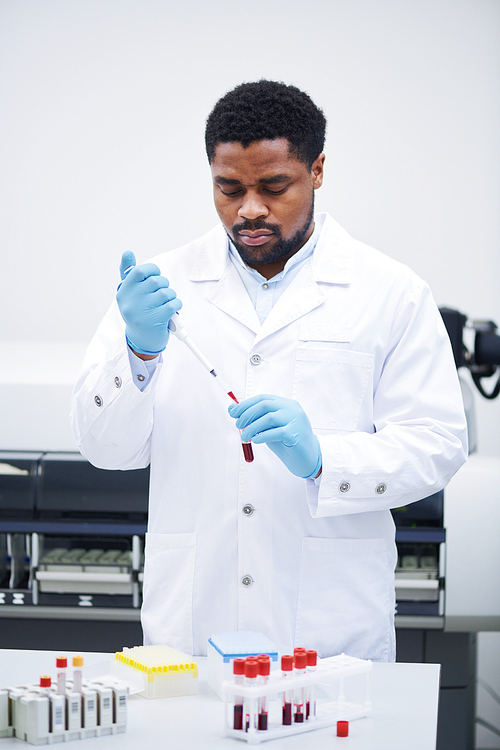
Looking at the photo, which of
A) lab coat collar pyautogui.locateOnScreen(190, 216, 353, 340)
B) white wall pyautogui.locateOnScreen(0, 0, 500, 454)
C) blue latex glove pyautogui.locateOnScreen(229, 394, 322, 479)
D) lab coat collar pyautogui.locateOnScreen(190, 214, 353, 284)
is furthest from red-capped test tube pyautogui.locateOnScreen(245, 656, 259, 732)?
white wall pyautogui.locateOnScreen(0, 0, 500, 454)

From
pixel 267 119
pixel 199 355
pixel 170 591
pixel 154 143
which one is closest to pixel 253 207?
pixel 267 119

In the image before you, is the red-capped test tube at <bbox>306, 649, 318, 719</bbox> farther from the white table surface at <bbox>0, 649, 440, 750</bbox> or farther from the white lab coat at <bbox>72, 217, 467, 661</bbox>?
the white lab coat at <bbox>72, 217, 467, 661</bbox>

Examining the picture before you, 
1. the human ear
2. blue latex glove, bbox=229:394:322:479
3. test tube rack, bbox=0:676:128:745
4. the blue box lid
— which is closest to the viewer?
test tube rack, bbox=0:676:128:745

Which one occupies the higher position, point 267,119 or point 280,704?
point 267,119

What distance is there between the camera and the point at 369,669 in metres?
0.98

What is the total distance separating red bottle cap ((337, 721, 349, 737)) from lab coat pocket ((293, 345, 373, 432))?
20.1 inches

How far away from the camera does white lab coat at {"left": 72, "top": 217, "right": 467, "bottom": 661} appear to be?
4.17ft

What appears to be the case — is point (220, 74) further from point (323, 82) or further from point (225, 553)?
point (225, 553)

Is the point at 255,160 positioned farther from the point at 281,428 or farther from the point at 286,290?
the point at 281,428

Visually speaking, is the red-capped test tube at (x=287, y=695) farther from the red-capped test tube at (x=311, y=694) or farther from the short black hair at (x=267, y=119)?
the short black hair at (x=267, y=119)

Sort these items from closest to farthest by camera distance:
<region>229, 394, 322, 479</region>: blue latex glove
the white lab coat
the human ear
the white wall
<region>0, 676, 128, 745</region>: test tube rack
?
1. <region>0, 676, 128, 745</region>: test tube rack
2. <region>229, 394, 322, 479</region>: blue latex glove
3. the white lab coat
4. the human ear
5. the white wall

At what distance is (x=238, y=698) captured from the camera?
0.91m

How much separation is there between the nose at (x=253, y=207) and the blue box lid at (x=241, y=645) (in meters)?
0.65

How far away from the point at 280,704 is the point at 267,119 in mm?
880
